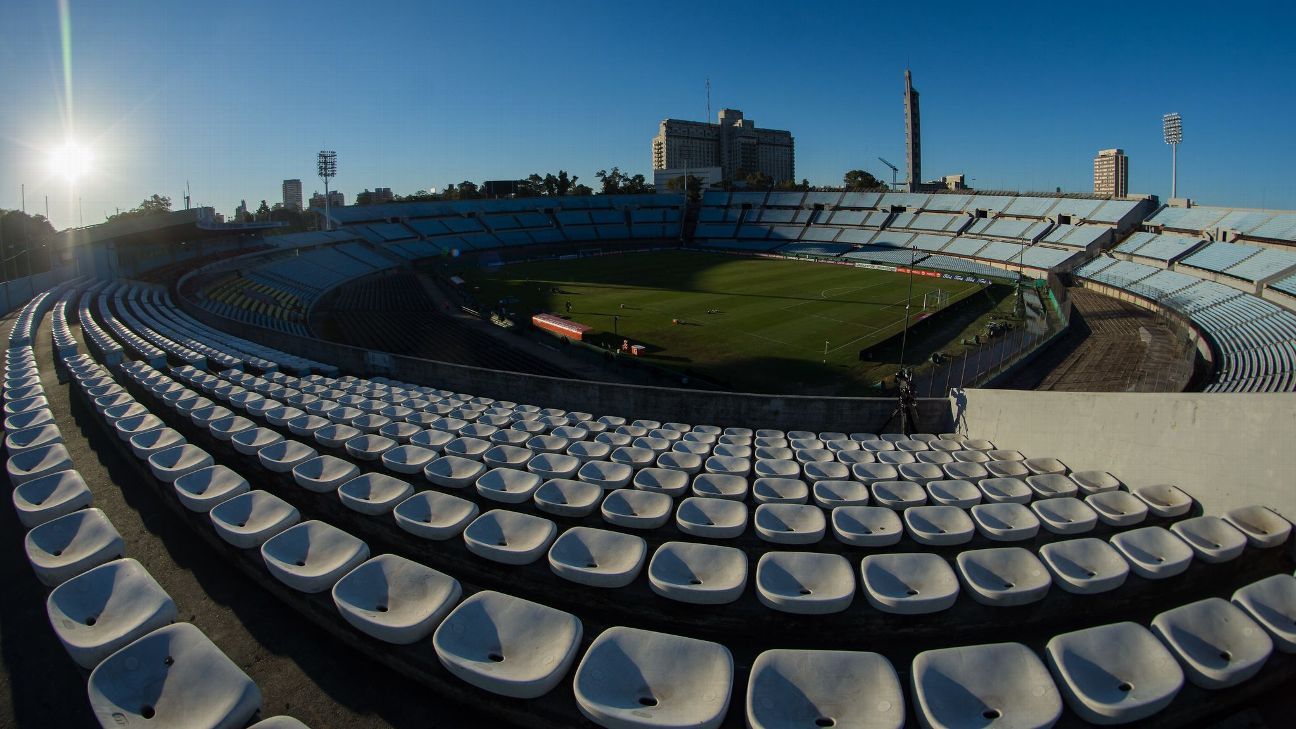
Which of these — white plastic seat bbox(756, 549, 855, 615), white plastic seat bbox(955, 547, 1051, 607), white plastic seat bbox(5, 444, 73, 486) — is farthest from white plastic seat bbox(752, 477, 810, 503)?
white plastic seat bbox(5, 444, 73, 486)

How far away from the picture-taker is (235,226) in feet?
163

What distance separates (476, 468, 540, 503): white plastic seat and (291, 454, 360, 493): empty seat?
1.99 meters

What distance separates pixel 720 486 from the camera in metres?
9.70

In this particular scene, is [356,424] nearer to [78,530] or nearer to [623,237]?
[78,530]

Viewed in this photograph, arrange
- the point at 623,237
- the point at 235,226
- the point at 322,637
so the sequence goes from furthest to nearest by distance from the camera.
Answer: the point at 623,237
the point at 235,226
the point at 322,637

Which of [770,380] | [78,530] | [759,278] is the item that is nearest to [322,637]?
[78,530]

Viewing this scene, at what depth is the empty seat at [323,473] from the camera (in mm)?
9094

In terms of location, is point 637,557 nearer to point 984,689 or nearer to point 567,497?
point 567,497

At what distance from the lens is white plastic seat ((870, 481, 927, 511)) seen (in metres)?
9.38

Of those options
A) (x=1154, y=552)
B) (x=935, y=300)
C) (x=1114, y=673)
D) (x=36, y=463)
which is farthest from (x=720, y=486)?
(x=935, y=300)

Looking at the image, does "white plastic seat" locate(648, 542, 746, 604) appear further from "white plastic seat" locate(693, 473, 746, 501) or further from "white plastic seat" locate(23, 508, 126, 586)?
"white plastic seat" locate(23, 508, 126, 586)

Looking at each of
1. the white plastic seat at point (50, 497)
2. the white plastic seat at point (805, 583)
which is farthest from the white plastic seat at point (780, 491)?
the white plastic seat at point (50, 497)

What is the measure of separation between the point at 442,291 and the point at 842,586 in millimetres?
50791

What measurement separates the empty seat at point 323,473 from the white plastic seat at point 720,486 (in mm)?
5310
